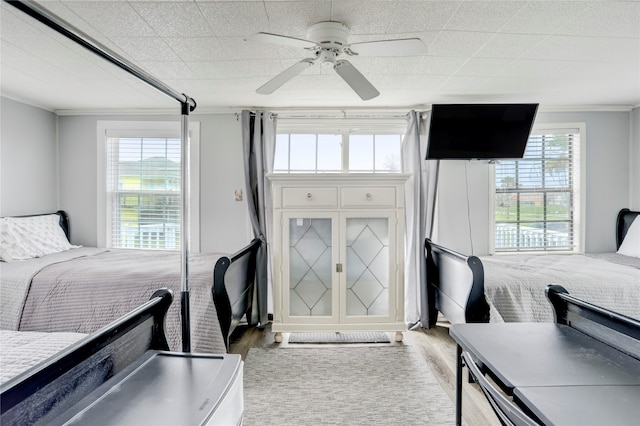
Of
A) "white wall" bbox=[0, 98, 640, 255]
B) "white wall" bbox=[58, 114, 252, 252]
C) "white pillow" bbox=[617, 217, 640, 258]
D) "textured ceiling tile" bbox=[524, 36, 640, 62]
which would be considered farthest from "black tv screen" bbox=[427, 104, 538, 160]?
"white wall" bbox=[58, 114, 252, 252]

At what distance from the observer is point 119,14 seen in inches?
67.6

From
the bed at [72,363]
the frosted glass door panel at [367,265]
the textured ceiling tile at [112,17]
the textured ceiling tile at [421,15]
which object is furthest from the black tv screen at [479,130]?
the bed at [72,363]

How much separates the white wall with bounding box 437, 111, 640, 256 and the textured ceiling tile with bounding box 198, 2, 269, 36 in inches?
92.0

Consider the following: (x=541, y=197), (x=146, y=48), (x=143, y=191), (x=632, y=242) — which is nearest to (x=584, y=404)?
(x=146, y=48)

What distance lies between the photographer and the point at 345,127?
349cm

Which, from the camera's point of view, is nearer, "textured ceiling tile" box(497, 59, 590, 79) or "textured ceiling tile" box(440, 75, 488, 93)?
"textured ceiling tile" box(497, 59, 590, 79)

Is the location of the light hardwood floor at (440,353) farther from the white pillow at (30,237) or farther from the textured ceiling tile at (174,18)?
the textured ceiling tile at (174,18)

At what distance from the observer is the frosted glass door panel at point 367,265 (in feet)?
9.73

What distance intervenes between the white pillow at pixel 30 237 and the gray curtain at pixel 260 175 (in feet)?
5.85

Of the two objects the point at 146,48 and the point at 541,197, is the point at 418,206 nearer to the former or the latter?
the point at 541,197

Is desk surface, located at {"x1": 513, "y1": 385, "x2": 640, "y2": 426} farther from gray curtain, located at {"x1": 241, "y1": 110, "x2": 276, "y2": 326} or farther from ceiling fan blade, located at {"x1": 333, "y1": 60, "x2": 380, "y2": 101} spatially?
gray curtain, located at {"x1": 241, "y1": 110, "x2": 276, "y2": 326}

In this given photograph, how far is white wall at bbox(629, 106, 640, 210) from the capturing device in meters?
3.39

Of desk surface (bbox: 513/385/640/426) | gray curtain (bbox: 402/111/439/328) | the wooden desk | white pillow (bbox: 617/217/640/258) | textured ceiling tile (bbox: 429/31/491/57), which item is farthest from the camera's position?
gray curtain (bbox: 402/111/439/328)

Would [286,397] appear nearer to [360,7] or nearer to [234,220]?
[234,220]
